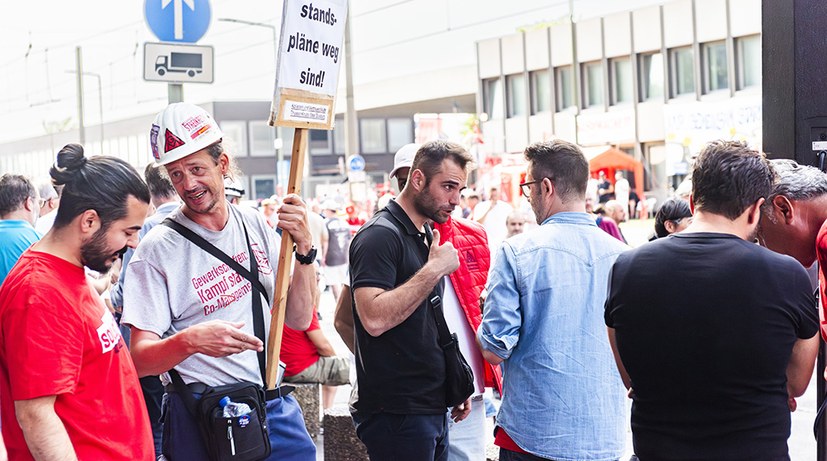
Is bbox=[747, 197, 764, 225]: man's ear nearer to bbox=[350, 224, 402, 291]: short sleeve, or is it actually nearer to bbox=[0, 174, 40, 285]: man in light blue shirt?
bbox=[350, 224, 402, 291]: short sleeve

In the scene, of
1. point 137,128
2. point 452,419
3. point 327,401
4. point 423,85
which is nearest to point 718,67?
point 423,85

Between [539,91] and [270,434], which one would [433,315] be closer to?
[270,434]

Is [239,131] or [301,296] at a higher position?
[239,131]

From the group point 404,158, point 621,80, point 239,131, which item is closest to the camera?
point 404,158

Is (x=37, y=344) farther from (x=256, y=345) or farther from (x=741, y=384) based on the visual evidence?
(x=741, y=384)

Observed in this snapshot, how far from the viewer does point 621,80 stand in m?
44.8

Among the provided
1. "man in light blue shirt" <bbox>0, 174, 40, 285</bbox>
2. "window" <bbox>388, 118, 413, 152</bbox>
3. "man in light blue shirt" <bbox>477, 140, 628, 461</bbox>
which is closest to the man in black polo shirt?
"man in light blue shirt" <bbox>477, 140, 628, 461</bbox>

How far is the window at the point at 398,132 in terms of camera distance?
75375mm

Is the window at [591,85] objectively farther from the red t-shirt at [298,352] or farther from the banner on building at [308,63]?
the banner on building at [308,63]

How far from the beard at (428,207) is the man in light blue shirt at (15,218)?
2.88 metres

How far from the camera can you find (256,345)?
3.47 meters

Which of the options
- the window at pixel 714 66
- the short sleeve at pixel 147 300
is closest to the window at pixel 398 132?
the window at pixel 714 66

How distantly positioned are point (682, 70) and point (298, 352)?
38.1 metres

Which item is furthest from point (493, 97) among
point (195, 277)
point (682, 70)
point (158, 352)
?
point (158, 352)
